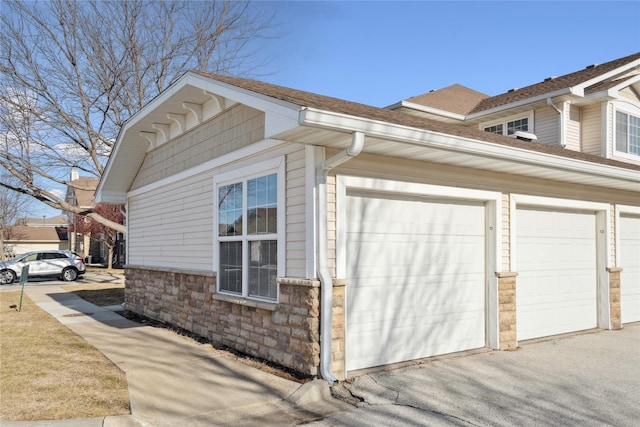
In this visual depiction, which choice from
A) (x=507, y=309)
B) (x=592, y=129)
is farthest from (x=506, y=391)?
(x=592, y=129)

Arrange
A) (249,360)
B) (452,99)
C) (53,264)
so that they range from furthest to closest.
A: (53,264) → (452,99) → (249,360)

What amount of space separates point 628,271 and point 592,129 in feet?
15.7

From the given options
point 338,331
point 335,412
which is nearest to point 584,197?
point 338,331

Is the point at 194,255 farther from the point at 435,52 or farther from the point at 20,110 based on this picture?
the point at 20,110

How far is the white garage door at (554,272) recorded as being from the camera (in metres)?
7.64

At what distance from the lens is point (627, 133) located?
43.2 ft

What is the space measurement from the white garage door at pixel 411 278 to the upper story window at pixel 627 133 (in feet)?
26.8

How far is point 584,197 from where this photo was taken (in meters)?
8.49

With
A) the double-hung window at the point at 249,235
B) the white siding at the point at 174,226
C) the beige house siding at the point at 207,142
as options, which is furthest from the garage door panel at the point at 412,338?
the white siding at the point at 174,226

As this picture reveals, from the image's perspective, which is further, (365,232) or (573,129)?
(573,129)

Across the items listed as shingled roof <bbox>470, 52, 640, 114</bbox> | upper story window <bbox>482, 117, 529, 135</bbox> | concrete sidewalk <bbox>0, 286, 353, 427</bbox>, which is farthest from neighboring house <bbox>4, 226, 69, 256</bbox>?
concrete sidewalk <bbox>0, 286, 353, 427</bbox>

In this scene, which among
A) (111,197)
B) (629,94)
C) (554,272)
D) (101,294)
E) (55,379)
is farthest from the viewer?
(101,294)

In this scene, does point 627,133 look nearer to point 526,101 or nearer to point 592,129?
point 592,129

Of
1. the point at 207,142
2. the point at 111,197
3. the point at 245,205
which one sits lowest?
the point at 245,205
